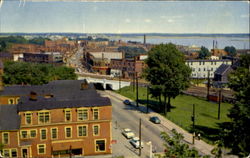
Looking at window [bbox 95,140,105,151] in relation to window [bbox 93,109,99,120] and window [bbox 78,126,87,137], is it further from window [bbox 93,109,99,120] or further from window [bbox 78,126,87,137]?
window [bbox 93,109,99,120]

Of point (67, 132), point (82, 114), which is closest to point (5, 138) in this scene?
point (67, 132)

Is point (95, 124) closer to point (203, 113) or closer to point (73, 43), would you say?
point (203, 113)

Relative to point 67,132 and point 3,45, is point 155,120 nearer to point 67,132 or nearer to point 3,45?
point 67,132

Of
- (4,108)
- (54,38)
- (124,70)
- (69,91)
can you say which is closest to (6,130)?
(4,108)

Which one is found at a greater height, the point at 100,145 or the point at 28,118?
the point at 28,118

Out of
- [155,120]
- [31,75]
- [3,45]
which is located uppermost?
[3,45]

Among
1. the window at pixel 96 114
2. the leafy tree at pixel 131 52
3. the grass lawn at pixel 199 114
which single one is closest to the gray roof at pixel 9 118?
the window at pixel 96 114
